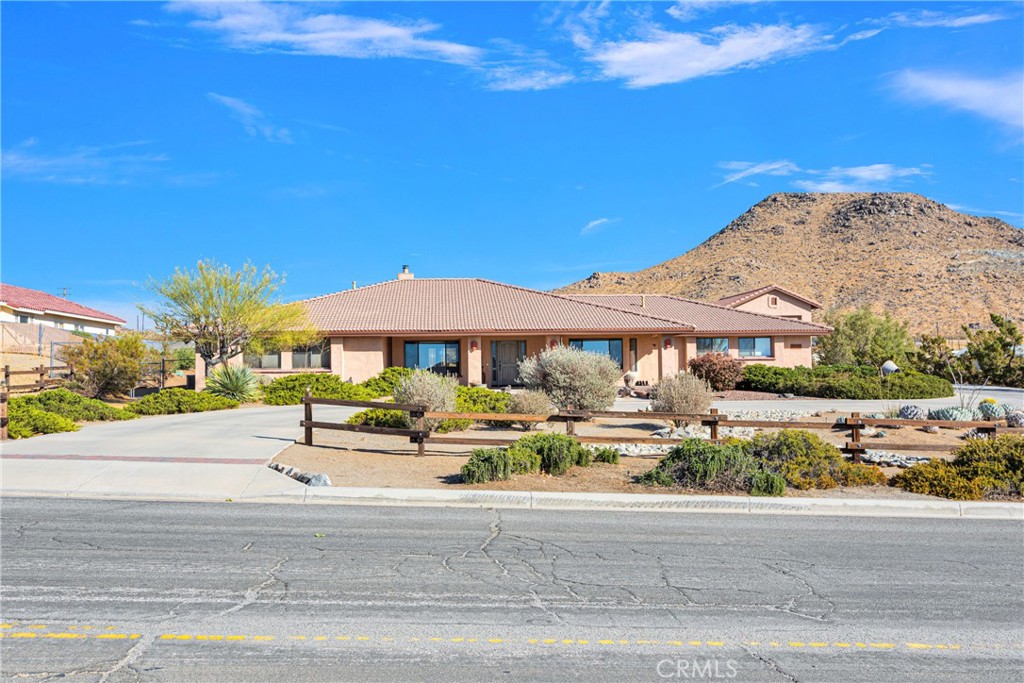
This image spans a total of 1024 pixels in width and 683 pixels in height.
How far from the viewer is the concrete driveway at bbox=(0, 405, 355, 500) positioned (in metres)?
12.0

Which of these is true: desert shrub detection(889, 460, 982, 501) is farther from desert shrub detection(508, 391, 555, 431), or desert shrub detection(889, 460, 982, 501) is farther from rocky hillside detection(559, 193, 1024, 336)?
rocky hillside detection(559, 193, 1024, 336)

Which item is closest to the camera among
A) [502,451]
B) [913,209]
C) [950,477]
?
[950,477]

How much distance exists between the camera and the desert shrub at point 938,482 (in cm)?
1188

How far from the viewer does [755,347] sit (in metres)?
43.1

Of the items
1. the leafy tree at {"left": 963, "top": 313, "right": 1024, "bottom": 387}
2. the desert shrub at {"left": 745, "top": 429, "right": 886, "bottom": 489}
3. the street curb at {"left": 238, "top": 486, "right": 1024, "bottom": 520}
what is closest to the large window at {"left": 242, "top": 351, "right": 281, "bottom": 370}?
the street curb at {"left": 238, "top": 486, "right": 1024, "bottom": 520}

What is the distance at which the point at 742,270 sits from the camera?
294 feet

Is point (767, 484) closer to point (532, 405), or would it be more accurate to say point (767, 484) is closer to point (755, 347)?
point (532, 405)

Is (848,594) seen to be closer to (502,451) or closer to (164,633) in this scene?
(164,633)

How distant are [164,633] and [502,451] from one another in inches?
299

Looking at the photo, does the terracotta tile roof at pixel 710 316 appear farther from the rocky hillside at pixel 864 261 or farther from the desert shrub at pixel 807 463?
the rocky hillside at pixel 864 261

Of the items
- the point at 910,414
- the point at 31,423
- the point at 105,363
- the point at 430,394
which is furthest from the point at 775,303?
the point at 31,423

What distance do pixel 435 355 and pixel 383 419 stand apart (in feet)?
57.2

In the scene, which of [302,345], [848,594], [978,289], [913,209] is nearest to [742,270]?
[978,289]

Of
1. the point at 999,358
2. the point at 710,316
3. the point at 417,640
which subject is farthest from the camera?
the point at 710,316
